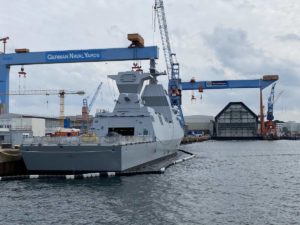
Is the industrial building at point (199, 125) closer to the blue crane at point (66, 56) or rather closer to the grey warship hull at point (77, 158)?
the blue crane at point (66, 56)

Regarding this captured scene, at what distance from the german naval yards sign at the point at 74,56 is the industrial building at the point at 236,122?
3494 inches

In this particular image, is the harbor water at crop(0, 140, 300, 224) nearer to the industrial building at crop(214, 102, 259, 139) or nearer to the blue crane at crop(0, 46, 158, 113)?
the blue crane at crop(0, 46, 158, 113)

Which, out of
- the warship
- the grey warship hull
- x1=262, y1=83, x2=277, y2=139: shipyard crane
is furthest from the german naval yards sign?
x1=262, y1=83, x2=277, y2=139: shipyard crane

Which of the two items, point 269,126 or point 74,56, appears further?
point 269,126

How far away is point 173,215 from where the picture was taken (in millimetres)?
16125

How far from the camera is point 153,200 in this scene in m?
18.8

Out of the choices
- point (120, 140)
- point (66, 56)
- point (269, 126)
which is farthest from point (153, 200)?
point (269, 126)

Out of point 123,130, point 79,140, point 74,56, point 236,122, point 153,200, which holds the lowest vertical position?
point 153,200

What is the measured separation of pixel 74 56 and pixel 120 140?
23.4 m

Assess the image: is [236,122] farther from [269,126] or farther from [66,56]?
[66,56]

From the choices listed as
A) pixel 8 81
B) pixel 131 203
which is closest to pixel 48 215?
pixel 131 203

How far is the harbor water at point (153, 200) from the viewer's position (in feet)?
51.3

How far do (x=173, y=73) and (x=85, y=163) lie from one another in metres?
59.2

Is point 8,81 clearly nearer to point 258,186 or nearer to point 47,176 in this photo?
point 47,176
